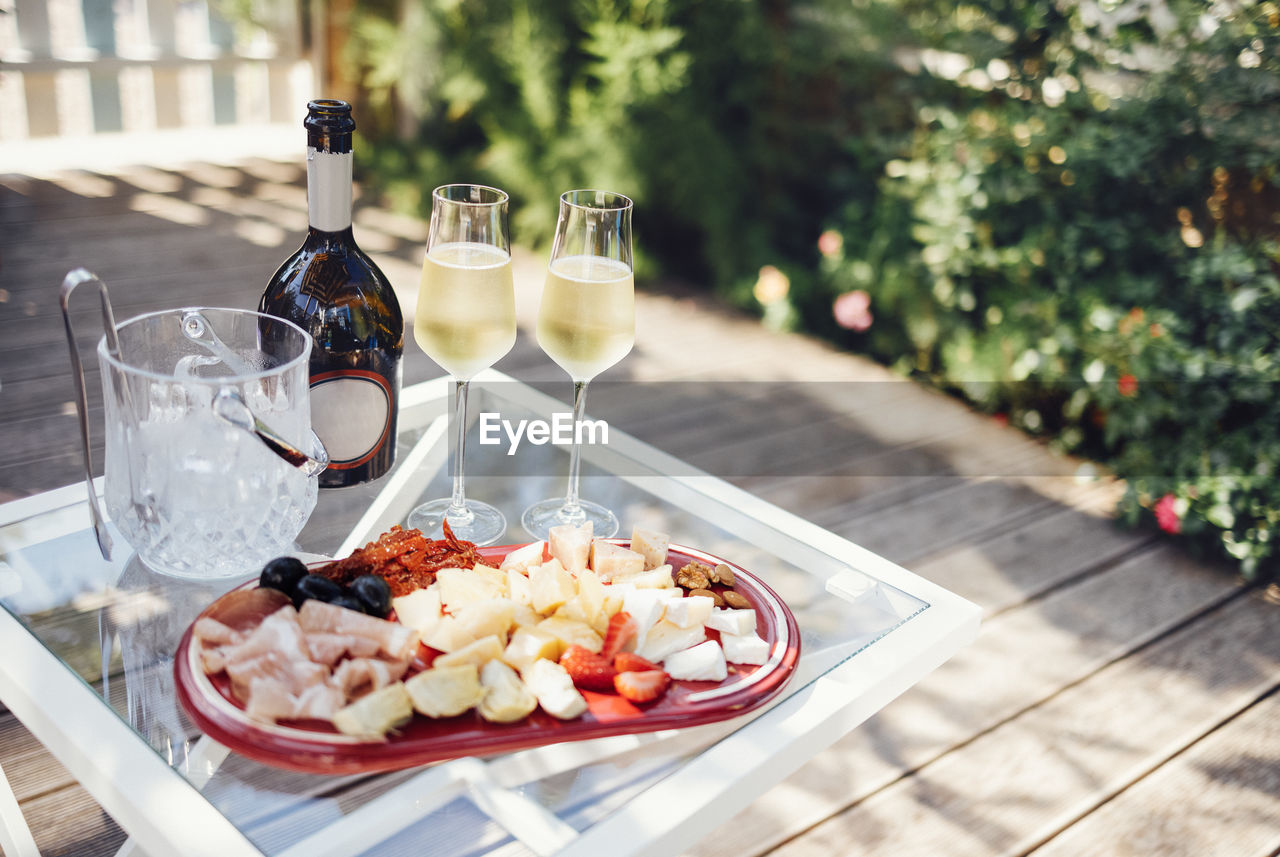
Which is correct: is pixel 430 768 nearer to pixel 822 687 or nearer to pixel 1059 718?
pixel 822 687

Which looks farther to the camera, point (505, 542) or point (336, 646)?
point (505, 542)

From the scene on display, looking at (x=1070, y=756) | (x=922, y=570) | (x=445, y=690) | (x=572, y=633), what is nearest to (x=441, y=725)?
(x=445, y=690)

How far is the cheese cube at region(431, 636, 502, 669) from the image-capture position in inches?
30.8

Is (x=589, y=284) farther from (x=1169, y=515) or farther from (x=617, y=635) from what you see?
(x=1169, y=515)

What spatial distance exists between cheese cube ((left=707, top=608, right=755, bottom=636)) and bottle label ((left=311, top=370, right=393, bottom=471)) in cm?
45

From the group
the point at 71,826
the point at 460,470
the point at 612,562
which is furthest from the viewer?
the point at 71,826

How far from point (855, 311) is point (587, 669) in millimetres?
2493

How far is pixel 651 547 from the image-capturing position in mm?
990

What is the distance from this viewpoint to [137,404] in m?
0.83

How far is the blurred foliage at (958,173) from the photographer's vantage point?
241 cm

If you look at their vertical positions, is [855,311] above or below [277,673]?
below

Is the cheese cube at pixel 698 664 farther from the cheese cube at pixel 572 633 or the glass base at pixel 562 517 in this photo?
the glass base at pixel 562 517

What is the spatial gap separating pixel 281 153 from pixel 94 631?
4076mm
